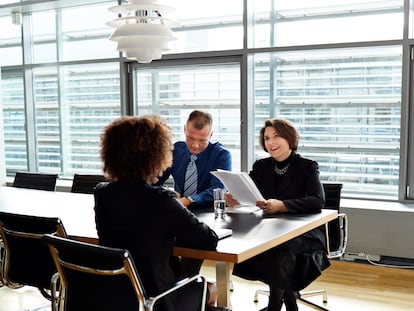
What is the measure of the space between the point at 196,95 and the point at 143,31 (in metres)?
2.79

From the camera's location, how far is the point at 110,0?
18.1 feet

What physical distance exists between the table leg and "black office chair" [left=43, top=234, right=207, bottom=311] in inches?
17.9

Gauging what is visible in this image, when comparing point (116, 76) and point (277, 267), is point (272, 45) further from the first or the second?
point (277, 267)

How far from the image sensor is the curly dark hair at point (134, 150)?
1.95 m

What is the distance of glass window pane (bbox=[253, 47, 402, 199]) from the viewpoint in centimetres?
433

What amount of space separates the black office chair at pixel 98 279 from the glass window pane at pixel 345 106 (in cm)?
291

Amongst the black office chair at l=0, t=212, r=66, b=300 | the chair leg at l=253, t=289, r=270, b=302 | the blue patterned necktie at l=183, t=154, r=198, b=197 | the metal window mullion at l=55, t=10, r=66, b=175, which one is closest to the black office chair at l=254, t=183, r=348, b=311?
the chair leg at l=253, t=289, r=270, b=302

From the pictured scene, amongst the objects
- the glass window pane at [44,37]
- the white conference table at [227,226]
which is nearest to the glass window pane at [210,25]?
the glass window pane at [44,37]

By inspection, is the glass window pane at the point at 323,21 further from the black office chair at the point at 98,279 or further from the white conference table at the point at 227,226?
the black office chair at the point at 98,279

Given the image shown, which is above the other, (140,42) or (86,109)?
(140,42)

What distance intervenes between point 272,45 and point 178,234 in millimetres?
3137

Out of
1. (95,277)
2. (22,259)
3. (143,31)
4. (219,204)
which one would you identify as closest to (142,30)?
(143,31)

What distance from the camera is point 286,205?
2.71 m

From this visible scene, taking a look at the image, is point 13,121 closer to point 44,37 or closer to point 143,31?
point 44,37
